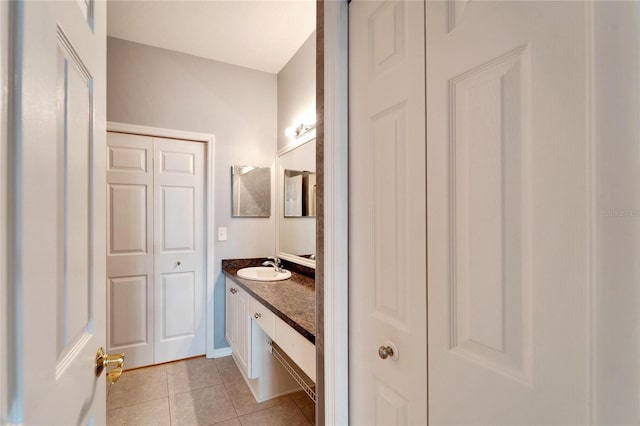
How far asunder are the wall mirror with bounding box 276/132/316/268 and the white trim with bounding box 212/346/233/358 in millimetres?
1016

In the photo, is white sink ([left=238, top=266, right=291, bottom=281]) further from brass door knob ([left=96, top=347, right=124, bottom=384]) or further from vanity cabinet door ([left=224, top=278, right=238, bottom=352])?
brass door knob ([left=96, top=347, right=124, bottom=384])

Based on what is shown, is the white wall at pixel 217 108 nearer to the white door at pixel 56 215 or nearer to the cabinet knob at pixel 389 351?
the white door at pixel 56 215

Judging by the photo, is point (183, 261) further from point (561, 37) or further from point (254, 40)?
point (561, 37)

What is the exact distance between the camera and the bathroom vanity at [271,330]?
1473mm

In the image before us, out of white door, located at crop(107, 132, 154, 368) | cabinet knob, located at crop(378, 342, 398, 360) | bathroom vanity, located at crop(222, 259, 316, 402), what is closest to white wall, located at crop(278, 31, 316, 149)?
white door, located at crop(107, 132, 154, 368)

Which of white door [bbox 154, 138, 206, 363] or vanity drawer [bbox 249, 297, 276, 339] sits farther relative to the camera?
white door [bbox 154, 138, 206, 363]

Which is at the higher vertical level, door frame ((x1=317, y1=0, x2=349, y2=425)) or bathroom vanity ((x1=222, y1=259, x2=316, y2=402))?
door frame ((x1=317, y1=0, x2=349, y2=425))

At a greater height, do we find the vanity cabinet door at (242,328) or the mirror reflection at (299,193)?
the mirror reflection at (299,193)

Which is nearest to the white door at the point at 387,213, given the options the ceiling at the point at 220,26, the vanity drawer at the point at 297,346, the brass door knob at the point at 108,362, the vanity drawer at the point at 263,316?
the vanity drawer at the point at 297,346

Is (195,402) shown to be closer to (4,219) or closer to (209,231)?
(209,231)

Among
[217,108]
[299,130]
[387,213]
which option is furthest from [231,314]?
[387,213]

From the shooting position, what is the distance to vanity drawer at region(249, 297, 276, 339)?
1781mm

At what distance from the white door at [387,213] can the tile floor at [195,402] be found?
128 centimetres

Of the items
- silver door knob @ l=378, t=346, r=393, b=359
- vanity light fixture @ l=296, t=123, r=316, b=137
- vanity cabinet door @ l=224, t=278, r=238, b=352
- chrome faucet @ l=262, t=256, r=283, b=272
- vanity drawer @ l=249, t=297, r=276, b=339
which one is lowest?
vanity cabinet door @ l=224, t=278, r=238, b=352
